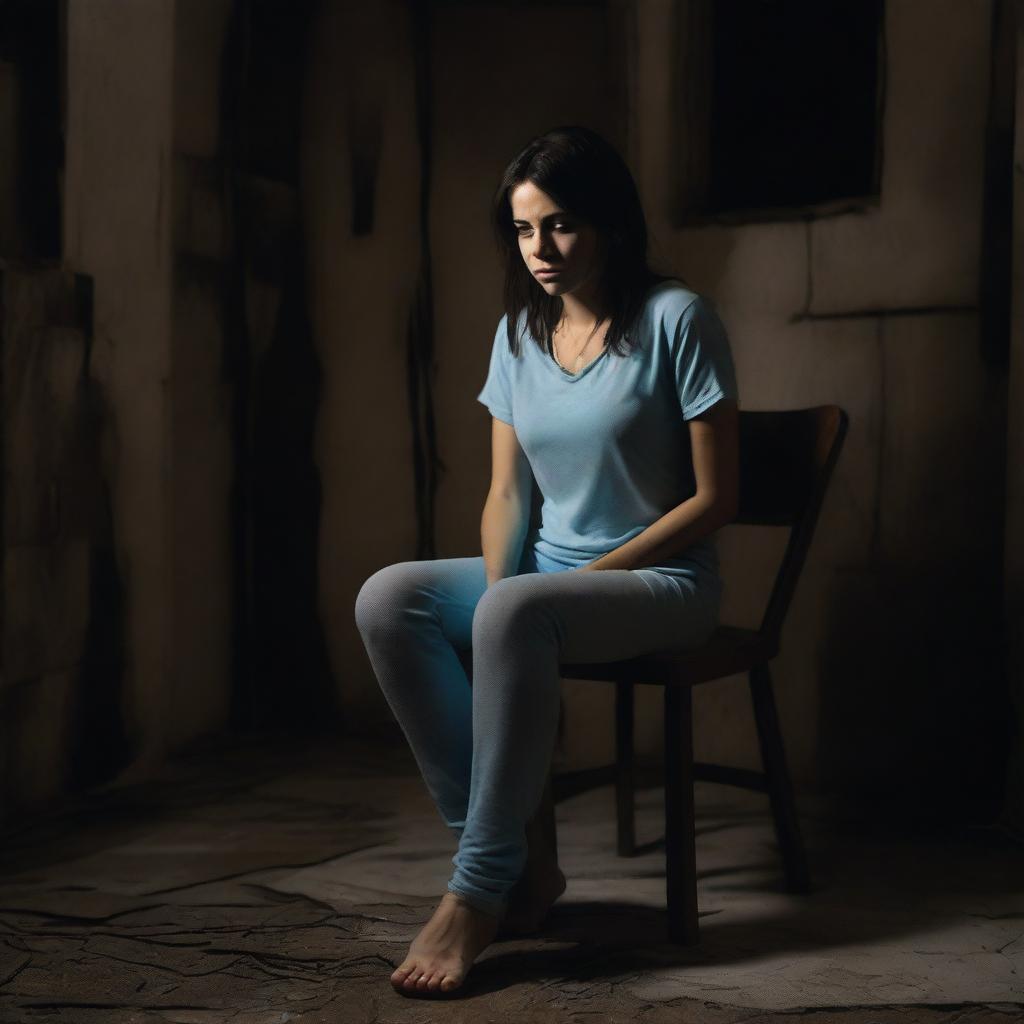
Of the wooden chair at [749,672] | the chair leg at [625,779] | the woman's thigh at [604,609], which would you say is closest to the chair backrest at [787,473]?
the wooden chair at [749,672]

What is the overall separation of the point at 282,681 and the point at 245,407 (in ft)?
2.20

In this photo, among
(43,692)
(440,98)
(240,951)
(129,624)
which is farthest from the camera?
(440,98)

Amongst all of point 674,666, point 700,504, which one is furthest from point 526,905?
point 700,504

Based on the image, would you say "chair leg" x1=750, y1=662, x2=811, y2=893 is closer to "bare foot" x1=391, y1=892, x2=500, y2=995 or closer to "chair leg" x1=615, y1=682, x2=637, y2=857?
"chair leg" x1=615, y1=682, x2=637, y2=857

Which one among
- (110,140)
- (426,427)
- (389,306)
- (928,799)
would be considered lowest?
(928,799)

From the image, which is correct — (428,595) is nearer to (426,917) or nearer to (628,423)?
(628,423)

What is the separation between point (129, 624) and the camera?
2945mm

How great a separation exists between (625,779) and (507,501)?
61 cm

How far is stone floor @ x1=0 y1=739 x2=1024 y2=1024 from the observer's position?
73.8 inches

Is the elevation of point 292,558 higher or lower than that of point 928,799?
higher

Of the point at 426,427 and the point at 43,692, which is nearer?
the point at 43,692

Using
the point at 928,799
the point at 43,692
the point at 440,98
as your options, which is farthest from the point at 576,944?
the point at 440,98

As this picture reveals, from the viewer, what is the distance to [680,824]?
2.11m

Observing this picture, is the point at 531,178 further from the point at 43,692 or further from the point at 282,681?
the point at 282,681
